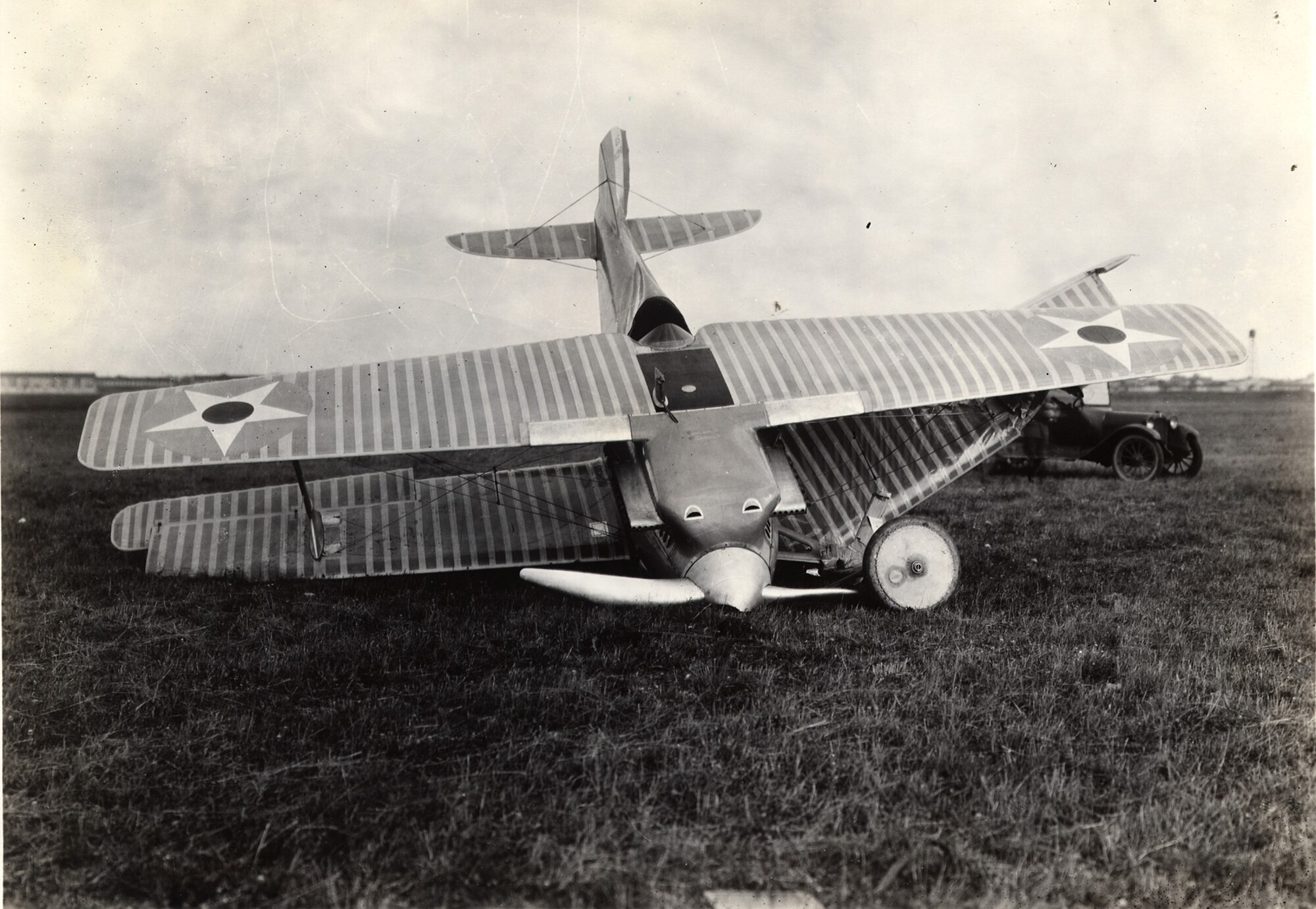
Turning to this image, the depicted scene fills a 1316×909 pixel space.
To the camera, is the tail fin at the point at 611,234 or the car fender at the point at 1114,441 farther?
the car fender at the point at 1114,441

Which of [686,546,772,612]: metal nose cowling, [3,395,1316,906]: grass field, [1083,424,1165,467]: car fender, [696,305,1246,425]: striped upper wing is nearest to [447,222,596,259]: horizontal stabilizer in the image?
[696,305,1246,425]: striped upper wing

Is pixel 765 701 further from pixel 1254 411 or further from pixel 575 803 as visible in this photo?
pixel 1254 411

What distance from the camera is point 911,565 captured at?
6484 millimetres

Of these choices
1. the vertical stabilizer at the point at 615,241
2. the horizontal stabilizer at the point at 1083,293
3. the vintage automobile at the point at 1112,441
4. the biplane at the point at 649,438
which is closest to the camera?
the biplane at the point at 649,438

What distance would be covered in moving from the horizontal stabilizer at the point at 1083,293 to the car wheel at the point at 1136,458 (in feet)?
25.6

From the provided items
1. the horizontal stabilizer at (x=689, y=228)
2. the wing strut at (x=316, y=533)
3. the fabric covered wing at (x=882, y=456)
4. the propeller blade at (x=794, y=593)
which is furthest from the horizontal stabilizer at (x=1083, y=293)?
the wing strut at (x=316, y=533)

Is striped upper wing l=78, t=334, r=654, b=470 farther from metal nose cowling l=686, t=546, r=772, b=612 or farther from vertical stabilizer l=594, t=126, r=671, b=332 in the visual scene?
vertical stabilizer l=594, t=126, r=671, b=332

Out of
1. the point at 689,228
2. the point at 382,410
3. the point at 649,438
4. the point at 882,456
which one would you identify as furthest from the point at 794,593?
the point at 689,228

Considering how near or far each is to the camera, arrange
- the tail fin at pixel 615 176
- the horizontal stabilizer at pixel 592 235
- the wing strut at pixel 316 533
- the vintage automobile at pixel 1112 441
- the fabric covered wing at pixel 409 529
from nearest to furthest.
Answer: the wing strut at pixel 316 533
the fabric covered wing at pixel 409 529
the horizontal stabilizer at pixel 592 235
the tail fin at pixel 615 176
the vintage automobile at pixel 1112 441

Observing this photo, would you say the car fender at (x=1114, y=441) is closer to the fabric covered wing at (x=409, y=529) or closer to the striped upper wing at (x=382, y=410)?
the fabric covered wing at (x=409, y=529)

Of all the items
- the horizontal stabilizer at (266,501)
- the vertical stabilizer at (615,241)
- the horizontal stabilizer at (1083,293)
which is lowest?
the horizontal stabilizer at (266,501)

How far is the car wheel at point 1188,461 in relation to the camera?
14984mm

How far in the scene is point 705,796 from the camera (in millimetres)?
3682

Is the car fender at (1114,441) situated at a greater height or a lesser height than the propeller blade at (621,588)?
greater
